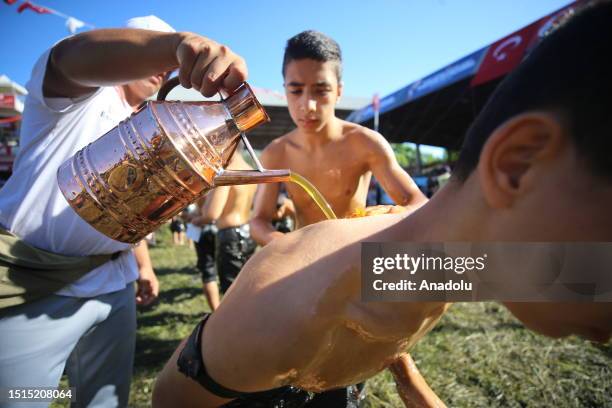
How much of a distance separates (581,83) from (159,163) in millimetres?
851

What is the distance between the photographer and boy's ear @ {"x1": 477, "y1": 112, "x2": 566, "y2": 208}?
52 cm

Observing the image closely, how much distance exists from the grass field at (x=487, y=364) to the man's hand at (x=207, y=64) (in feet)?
7.03

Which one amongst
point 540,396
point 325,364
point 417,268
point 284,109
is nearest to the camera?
point 417,268

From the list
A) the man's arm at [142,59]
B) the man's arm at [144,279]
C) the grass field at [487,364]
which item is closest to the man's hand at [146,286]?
the man's arm at [144,279]

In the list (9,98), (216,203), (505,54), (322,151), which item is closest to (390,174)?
(322,151)

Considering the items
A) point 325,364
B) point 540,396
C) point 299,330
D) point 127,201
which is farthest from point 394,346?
point 540,396

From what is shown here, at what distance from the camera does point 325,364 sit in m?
0.99

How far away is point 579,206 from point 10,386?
168 cm

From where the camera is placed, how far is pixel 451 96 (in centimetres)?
966

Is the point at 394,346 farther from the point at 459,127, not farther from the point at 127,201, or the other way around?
the point at 459,127

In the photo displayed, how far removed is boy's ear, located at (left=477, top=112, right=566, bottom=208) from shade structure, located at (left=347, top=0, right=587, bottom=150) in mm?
2389

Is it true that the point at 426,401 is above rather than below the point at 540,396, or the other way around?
above

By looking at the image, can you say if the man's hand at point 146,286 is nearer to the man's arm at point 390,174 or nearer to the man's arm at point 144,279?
the man's arm at point 144,279

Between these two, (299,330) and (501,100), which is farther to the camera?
(299,330)
